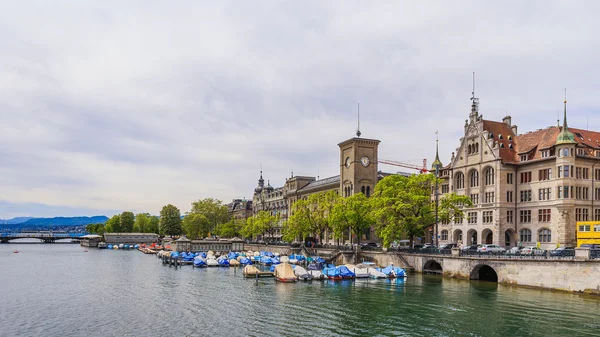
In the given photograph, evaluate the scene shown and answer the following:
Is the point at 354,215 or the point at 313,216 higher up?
the point at 354,215

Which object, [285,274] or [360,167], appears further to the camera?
[360,167]

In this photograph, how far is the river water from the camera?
45312mm

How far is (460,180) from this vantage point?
109 m

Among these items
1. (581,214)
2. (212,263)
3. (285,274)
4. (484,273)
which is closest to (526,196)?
(581,214)

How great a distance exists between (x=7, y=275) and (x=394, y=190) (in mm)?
71092

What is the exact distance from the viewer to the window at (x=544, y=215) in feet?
301

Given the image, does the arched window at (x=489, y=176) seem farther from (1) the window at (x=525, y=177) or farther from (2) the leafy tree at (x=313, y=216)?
(2) the leafy tree at (x=313, y=216)

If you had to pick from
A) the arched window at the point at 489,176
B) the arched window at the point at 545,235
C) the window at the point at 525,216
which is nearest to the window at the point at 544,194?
the window at the point at 525,216

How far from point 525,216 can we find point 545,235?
5672 millimetres

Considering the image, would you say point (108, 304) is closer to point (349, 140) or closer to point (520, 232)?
point (520, 232)

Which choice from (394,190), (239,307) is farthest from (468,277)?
(239,307)

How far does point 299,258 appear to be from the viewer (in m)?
120

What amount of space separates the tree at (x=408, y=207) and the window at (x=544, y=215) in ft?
47.1

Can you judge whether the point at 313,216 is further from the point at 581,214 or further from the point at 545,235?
the point at 581,214
